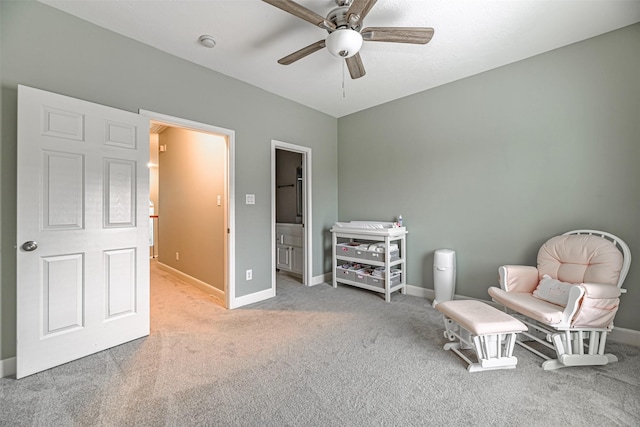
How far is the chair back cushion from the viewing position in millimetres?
2068

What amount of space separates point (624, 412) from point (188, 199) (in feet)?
15.5

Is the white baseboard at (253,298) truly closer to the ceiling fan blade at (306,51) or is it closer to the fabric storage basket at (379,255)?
the fabric storage basket at (379,255)

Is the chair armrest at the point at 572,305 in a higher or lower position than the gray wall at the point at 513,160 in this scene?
lower

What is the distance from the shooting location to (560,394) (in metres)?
1.66

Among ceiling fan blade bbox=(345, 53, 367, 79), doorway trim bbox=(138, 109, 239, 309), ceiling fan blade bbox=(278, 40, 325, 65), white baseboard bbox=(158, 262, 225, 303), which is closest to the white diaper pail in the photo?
ceiling fan blade bbox=(345, 53, 367, 79)

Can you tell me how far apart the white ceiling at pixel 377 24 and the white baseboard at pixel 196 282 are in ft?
8.60

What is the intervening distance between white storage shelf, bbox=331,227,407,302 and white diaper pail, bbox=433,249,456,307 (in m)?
0.51

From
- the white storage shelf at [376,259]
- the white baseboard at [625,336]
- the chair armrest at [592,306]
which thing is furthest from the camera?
the white storage shelf at [376,259]

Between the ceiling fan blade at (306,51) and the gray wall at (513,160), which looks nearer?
the ceiling fan blade at (306,51)

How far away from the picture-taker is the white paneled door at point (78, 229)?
1.84 meters

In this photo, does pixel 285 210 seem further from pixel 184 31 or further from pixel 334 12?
pixel 334 12

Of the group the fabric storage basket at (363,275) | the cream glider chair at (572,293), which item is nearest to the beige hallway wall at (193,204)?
the fabric storage basket at (363,275)

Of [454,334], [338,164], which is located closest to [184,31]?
[338,164]

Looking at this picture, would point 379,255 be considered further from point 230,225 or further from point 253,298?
point 230,225
